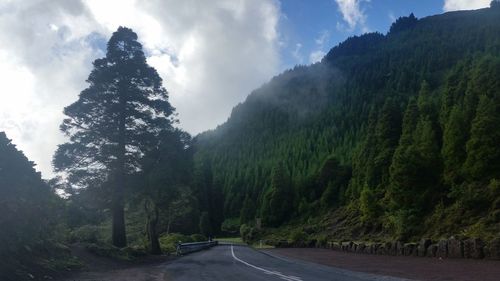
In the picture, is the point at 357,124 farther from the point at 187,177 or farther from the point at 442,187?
the point at 187,177

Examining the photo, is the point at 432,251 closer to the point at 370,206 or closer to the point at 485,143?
the point at 485,143

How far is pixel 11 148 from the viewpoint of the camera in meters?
14.0

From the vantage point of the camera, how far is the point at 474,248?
78.3 feet

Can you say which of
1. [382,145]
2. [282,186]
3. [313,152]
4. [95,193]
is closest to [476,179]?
[382,145]

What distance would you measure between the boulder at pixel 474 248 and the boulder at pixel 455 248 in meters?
0.28

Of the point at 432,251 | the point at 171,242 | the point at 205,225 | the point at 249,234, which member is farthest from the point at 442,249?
the point at 205,225

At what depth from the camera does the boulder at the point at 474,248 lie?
23.4 m

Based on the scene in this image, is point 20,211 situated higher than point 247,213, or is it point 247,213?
point 247,213

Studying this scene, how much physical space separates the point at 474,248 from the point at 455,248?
1.31 metres

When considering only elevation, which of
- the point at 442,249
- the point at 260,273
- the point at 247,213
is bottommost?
the point at 260,273

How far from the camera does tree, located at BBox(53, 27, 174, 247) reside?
26484 millimetres

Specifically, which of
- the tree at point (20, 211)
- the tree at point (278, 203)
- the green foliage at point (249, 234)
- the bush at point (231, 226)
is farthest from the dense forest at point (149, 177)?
the bush at point (231, 226)

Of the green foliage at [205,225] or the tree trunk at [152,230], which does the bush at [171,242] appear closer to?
the tree trunk at [152,230]

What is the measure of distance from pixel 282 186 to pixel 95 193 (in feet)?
278
